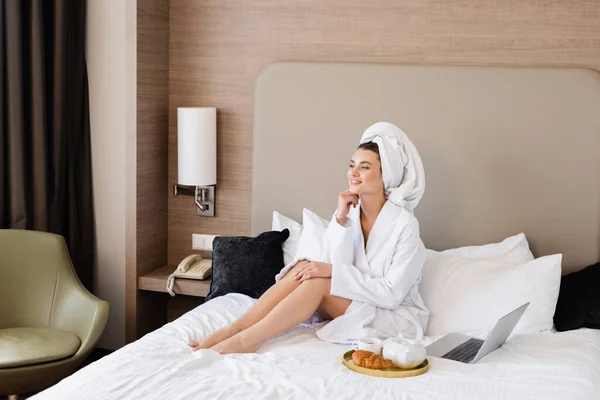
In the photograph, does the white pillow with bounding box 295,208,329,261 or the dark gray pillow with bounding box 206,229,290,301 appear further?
the dark gray pillow with bounding box 206,229,290,301

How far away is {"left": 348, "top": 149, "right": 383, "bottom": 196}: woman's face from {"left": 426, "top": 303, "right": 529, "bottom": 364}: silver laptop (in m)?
0.65

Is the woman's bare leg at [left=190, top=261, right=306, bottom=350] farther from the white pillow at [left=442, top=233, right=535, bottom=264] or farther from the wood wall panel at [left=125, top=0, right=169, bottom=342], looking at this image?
the wood wall panel at [left=125, top=0, right=169, bottom=342]

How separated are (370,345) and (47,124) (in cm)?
202

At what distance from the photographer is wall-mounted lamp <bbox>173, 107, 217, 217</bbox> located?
12.9 ft

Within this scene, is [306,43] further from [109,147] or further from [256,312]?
[256,312]

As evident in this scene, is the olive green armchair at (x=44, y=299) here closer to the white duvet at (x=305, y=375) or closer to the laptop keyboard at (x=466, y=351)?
A: the white duvet at (x=305, y=375)

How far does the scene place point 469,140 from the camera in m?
3.65

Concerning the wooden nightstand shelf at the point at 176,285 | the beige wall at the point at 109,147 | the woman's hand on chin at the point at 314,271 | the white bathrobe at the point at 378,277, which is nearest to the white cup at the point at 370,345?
the white bathrobe at the point at 378,277

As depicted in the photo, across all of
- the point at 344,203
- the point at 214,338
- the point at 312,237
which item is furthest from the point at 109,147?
the point at 214,338

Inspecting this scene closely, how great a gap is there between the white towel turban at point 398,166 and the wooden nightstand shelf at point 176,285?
1037mm

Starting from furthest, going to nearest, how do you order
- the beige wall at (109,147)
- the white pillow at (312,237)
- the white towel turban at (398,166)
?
the beige wall at (109,147) → the white pillow at (312,237) → the white towel turban at (398,166)

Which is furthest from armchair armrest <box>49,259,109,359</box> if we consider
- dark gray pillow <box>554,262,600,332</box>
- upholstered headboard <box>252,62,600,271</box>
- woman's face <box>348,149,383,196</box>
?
dark gray pillow <box>554,262,600,332</box>

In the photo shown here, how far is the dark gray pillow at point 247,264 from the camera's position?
363 cm

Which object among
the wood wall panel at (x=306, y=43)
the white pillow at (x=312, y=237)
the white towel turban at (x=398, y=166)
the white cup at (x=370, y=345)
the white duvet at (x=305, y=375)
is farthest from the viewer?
the wood wall panel at (x=306, y=43)
